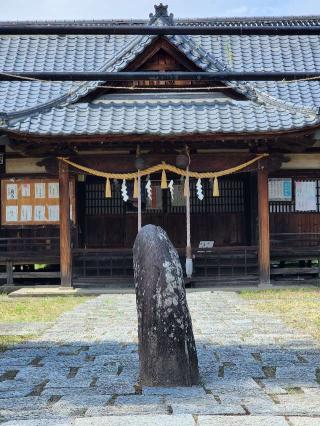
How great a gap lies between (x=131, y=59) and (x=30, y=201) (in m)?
3.94

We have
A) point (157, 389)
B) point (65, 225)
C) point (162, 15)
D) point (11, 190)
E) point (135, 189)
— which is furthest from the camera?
point (162, 15)

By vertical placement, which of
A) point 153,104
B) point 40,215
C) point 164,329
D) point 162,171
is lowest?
point 164,329

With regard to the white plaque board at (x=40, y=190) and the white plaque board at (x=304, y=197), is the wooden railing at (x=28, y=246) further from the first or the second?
the white plaque board at (x=304, y=197)

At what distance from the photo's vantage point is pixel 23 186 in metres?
14.4

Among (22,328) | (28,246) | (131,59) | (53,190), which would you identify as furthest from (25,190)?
(22,328)

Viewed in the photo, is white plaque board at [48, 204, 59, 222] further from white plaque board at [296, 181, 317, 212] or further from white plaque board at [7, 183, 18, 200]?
white plaque board at [296, 181, 317, 212]

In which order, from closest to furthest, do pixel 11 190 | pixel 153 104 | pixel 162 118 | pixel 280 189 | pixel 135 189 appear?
pixel 162 118 < pixel 135 189 < pixel 153 104 < pixel 11 190 < pixel 280 189

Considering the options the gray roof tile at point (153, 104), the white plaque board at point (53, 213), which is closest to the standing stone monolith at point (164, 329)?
the gray roof tile at point (153, 104)

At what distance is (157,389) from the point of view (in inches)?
198

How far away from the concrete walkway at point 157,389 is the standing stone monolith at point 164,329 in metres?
0.15

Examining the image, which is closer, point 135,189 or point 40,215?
point 135,189

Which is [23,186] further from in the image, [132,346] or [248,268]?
[132,346]

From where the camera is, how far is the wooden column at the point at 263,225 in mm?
13438

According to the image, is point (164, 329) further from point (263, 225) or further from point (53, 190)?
point (53, 190)
